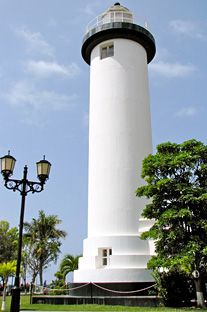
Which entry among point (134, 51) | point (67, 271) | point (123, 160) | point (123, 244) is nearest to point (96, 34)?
point (134, 51)

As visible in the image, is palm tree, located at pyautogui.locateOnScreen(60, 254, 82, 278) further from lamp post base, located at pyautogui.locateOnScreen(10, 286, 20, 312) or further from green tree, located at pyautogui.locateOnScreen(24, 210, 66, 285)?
lamp post base, located at pyautogui.locateOnScreen(10, 286, 20, 312)

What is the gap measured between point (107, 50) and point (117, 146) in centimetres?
644

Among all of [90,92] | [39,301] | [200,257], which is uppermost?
[90,92]

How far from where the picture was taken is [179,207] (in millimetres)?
12086

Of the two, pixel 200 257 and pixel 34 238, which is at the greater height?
pixel 34 238

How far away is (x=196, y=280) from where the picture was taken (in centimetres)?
1175

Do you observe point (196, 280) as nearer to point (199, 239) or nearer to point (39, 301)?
point (199, 239)

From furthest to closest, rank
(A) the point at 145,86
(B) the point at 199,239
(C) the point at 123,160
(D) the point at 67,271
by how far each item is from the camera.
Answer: (D) the point at 67,271
(A) the point at 145,86
(C) the point at 123,160
(B) the point at 199,239

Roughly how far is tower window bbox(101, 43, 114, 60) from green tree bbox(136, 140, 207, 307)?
28.6 feet

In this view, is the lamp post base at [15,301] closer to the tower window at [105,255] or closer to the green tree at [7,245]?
the tower window at [105,255]

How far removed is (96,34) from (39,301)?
14937mm

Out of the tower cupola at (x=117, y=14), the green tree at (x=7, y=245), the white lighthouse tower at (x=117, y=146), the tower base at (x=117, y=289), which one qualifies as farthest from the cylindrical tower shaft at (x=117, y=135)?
the green tree at (x=7, y=245)

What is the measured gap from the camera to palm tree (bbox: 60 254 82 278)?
28.1m

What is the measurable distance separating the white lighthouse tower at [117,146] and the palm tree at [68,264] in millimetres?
12747
